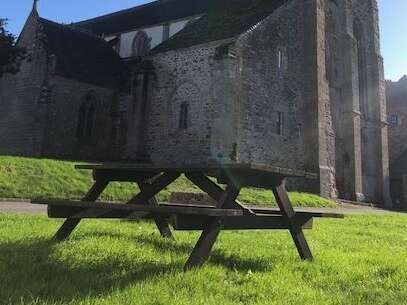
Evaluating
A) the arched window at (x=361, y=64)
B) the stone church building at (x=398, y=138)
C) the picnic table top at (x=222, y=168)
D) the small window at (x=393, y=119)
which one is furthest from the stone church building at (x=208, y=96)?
the picnic table top at (x=222, y=168)

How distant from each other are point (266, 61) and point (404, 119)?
82.9ft

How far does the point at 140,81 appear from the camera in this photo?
27.0m

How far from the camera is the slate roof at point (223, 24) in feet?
84.3

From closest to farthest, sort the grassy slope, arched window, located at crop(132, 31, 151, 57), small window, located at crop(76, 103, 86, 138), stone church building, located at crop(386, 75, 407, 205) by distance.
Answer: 1. the grassy slope
2. small window, located at crop(76, 103, 86, 138)
3. arched window, located at crop(132, 31, 151, 57)
4. stone church building, located at crop(386, 75, 407, 205)

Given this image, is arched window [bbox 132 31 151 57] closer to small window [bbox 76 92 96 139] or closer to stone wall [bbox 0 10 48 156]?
small window [bbox 76 92 96 139]

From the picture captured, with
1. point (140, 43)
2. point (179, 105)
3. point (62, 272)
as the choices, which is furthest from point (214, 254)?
point (140, 43)

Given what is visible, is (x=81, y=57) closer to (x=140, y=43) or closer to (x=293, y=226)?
(x=140, y=43)

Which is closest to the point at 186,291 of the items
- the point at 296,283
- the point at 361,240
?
the point at 296,283

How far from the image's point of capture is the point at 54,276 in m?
4.16

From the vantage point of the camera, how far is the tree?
25.8 metres

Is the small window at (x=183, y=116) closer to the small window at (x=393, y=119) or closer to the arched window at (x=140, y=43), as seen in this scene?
the arched window at (x=140, y=43)

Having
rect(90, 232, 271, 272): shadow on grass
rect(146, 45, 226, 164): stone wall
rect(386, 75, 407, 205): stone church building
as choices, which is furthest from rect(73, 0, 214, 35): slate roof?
rect(90, 232, 271, 272): shadow on grass

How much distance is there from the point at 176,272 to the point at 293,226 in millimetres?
1996

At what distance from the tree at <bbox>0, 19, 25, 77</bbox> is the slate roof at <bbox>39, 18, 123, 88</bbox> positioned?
Result: 1.68m
